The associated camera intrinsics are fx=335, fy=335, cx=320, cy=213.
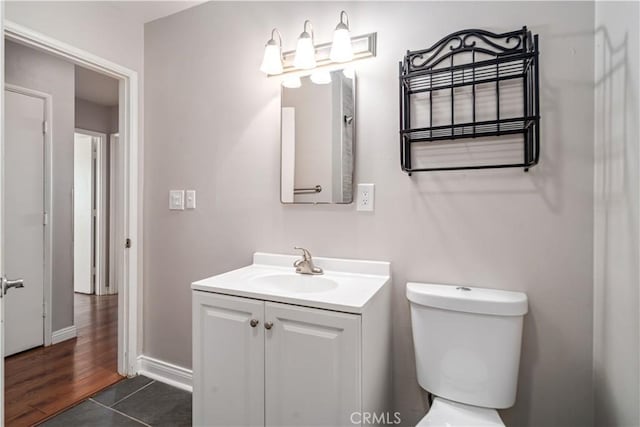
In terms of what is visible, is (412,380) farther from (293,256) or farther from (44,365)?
(44,365)

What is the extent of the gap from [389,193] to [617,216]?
2.59 ft

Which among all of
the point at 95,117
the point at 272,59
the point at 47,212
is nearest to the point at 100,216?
the point at 95,117

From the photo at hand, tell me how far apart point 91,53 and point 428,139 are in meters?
1.89

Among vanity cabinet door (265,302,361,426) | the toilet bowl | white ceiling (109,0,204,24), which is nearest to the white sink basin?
vanity cabinet door (265,302,361,426)

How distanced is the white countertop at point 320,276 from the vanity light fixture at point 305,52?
93cm

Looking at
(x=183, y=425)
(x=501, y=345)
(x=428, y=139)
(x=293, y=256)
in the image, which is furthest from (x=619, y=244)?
(x=183, y=425)

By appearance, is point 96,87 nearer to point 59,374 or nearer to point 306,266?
point 59,374

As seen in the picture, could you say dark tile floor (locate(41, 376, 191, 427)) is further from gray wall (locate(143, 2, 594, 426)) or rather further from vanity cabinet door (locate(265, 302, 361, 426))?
vanity cabinet door (locate(265, 302, 361, 426))

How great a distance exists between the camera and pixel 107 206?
4.15 metres

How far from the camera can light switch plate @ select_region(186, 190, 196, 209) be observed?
2008 millimetres

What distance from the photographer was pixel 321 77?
1.60 metres

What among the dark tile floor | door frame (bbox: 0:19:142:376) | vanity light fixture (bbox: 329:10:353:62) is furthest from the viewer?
door frame (bbox: 0:19:142:376)

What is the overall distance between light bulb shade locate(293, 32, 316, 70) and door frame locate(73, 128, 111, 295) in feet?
11.8

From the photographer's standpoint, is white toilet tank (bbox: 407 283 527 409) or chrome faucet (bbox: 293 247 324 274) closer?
white toilet tank (bbox: 407 283 527 409)
